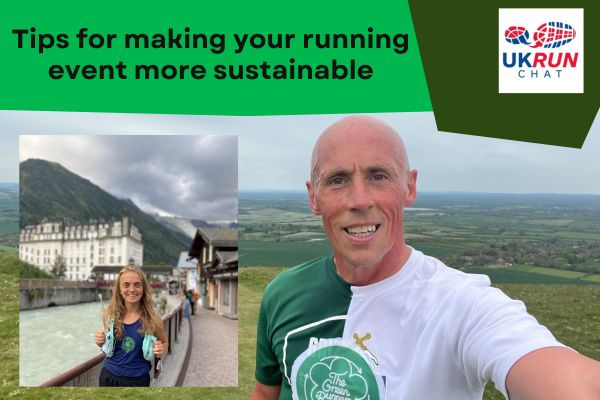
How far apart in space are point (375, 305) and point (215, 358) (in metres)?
6.21

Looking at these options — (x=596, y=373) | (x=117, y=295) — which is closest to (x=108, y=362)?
(x=117, y=295)

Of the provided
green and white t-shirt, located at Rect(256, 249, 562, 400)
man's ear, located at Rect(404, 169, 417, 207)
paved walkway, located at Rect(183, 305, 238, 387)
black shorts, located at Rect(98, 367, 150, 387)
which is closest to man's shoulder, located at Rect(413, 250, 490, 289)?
green and white t-shirt, located at Rect(256, 249, 562, 400)

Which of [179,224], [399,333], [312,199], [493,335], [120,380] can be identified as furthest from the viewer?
[179,224]

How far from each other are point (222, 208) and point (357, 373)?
563 cm

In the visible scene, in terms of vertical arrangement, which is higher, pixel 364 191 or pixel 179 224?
pixel 364 191

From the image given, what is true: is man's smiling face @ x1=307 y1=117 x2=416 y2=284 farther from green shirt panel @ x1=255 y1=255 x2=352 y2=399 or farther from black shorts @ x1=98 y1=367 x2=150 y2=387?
black shorts @ x1=98 y1=367 x2=150 y2=387

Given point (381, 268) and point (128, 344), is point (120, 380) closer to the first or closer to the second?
point (128, 344)

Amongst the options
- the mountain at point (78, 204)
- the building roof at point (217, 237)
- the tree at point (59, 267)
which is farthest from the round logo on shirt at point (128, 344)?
the tree at point (59, 267)

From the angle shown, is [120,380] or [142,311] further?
[120,380]

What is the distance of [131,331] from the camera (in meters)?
5.55

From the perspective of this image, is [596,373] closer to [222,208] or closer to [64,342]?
[222,208]

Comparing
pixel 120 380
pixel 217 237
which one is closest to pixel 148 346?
pixel 120 380

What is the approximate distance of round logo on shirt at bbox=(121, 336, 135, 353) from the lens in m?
5.55

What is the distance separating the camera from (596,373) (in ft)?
4.65
